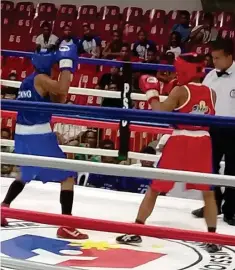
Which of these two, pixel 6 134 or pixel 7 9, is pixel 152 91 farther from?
pixel 7 9

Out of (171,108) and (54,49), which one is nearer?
(171,108)

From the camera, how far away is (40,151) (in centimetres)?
297

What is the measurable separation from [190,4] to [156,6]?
0.51 m

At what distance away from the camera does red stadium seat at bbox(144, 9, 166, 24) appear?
8406 millimetres

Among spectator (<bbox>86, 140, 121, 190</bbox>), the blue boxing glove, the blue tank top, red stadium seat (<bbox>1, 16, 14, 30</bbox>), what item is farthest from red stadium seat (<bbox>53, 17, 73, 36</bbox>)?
the blue boxing glove

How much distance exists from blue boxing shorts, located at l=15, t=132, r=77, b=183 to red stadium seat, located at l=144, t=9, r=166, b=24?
5624mm

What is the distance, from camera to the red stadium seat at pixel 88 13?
879 cm

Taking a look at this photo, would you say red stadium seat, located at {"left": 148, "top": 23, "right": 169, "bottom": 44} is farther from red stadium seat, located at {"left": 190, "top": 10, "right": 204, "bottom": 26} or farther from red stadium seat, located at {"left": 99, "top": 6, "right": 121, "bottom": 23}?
red stadium seat, located at {"left": 99, "top": 6, "right": 121, "bottom": 23}

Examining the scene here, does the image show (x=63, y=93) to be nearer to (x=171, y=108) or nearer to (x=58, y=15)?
(x=171, y=108)

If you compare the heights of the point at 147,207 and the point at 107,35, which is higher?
the point at 107,35

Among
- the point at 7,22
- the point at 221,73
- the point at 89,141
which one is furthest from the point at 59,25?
the point at 221,73

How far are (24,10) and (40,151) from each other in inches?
259

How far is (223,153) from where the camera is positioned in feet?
11.1

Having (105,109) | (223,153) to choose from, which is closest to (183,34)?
(223,153)
